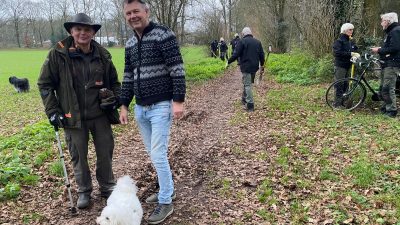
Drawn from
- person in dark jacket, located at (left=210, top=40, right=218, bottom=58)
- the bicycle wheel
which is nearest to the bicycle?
the bicycle wheel

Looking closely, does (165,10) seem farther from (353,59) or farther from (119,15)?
(119,15)

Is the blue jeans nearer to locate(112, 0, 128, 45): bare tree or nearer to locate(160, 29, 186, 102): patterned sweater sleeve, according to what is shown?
locate(160, 29, 186, 102): patterned sweater sleeve

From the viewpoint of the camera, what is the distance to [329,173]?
222 inches

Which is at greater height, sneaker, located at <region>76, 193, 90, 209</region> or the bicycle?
the bicycle

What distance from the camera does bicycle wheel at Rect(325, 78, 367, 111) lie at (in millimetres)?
9758

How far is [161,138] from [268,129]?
4905 millimetres

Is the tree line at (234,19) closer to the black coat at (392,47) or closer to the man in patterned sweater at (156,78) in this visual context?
the black coat at (392,47)

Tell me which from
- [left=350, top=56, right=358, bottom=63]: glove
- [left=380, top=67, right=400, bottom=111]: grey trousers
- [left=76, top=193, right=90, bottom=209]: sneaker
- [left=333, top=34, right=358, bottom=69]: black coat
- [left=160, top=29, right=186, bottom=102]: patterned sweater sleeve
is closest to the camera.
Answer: [left=160, top=29, right=186, bottom=102]: patterned sweater sleeve

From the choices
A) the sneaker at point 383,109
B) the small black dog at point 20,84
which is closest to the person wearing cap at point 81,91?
the sneaker at point 383,109

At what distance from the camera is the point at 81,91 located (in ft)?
15.1

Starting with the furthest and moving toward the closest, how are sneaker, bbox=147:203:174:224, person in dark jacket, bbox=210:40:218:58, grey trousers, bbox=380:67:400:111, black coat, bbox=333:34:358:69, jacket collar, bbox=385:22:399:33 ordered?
person in dark jacket, bbox=210:40:218:58
black coat, bbox=333:34:358:69
grey trousers, bbox=380:67:400:111
jacket collar, bbox=385:22:399:33
sneaker, bbox=147:203:174:224

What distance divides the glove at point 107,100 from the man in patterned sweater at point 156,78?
0.47 m

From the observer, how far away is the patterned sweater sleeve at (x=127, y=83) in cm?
445

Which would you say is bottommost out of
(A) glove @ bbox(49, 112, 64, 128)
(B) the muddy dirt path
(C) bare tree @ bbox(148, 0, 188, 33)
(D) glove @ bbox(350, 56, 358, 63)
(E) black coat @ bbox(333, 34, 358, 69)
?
(B) the muddy dirt path
